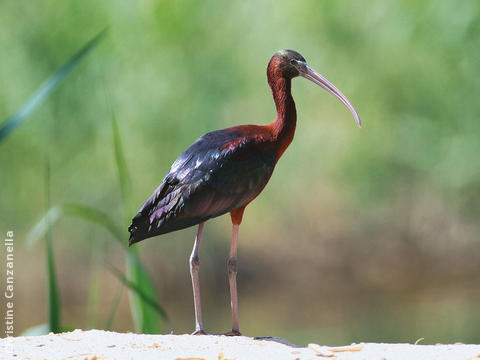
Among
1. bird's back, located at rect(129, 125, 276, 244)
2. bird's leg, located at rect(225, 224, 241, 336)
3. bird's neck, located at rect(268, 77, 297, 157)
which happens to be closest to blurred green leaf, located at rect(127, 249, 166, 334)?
bird's back, located at rect(129, 125, 276, 244)

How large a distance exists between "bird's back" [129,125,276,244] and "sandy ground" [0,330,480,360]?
0.83m

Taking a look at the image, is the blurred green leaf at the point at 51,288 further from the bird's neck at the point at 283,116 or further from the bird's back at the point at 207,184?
the bird's neck at the point at 283,116

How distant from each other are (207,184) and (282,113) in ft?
2.92

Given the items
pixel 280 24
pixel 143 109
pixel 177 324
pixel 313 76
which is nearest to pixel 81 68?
pixel 143 109

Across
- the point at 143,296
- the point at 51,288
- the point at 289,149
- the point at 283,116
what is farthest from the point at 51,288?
the point at 289,149

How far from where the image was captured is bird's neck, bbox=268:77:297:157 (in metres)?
6.17

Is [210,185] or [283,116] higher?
[283,116]

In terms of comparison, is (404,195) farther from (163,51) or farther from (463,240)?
(163,51)

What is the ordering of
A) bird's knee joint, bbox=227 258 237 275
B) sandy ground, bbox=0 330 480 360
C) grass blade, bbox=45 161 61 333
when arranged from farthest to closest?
1. bird's knee joint, bbox=227 258 237 275
2. grass blade, bbox=45 161 61 333
3. sandy ground, bbox=0 330 480 360

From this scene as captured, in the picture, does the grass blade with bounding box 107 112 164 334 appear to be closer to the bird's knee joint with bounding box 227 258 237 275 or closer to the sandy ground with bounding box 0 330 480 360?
the sandy ground with bounding box 0 330 480 360

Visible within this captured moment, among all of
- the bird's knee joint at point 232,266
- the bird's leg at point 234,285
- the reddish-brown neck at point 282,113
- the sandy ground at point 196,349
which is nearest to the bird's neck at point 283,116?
the reddish-brown neck at point 282,113

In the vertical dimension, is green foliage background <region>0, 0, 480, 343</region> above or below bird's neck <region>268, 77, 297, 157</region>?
above

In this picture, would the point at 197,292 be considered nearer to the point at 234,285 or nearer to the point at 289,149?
the point at 234,285

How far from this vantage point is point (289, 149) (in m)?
16.7
